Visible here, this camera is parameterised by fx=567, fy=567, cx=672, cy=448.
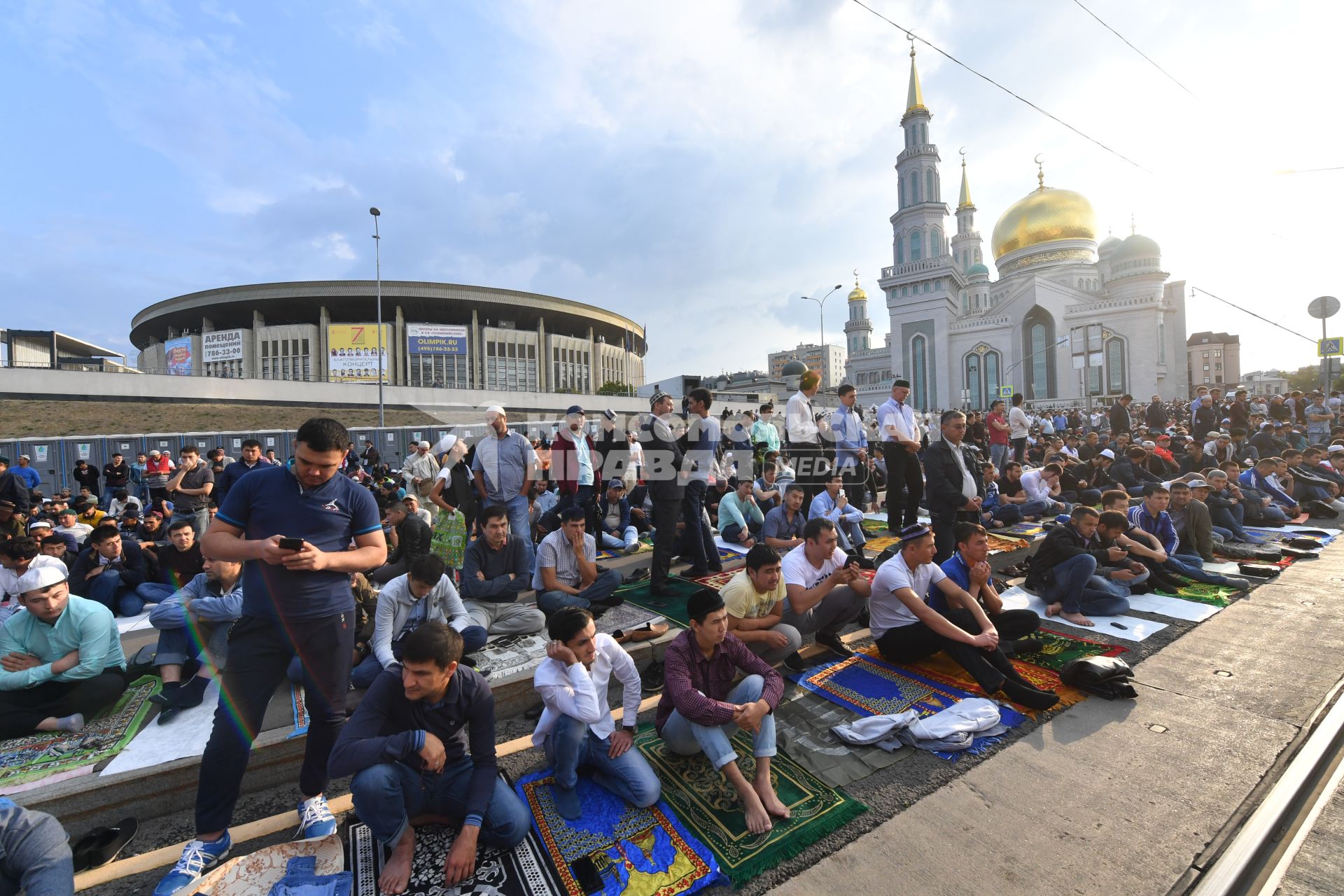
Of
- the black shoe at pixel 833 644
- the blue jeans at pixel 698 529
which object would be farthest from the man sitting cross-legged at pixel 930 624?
the blue jeans at pixel 698 529

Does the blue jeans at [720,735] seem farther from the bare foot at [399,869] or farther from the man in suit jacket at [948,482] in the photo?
the man in suit jacket at [948,482]

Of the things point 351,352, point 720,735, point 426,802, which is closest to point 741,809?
point 720,735

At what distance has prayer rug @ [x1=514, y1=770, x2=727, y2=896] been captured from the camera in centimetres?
237

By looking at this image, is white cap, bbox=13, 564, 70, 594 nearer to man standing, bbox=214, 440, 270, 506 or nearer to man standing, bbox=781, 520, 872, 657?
man standing, bbox=214, 440, 270, 506

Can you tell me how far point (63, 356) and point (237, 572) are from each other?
58246 mm

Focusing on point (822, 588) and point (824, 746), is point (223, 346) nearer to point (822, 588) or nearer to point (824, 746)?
point (822, 588)

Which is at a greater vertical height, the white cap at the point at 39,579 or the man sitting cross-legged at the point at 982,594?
the white cap at the point at 39,579

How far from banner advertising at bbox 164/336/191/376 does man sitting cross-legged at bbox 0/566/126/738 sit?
51303mm

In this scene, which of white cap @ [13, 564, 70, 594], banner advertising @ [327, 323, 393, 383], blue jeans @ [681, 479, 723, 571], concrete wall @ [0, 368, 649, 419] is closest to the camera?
white cap @ [13, 564, 70, 594]

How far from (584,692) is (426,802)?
2.73 ft

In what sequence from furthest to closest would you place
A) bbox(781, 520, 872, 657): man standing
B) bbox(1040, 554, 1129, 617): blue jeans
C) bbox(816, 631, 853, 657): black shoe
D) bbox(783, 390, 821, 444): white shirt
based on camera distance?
bbox(783, 390, 821, 444): white shirt, bbox(1040, 554, 1129, 617): blue jeans, bbox(816, 631, 853, 657): black shoe, bbox(781, 520, 872, 657): man standing

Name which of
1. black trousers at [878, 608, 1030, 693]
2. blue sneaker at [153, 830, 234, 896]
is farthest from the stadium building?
blue sneaker at [153, 830, 234, 896]

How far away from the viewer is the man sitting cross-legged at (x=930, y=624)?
12.3 feet

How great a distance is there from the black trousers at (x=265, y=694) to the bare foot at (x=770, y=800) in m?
2.07
